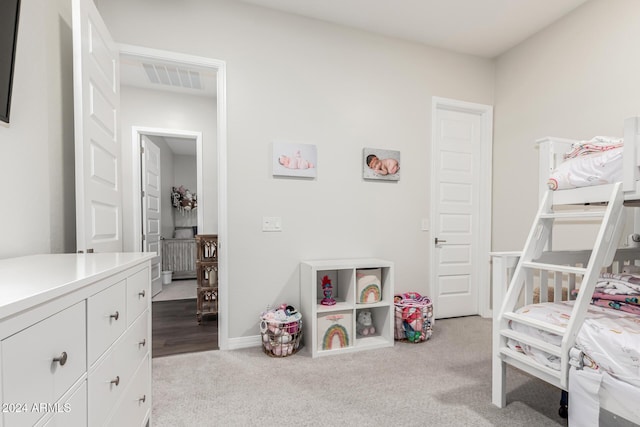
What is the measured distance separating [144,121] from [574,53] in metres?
4.59

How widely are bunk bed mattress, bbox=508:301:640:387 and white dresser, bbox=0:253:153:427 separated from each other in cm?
179

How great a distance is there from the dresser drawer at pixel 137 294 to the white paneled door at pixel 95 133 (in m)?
0.49

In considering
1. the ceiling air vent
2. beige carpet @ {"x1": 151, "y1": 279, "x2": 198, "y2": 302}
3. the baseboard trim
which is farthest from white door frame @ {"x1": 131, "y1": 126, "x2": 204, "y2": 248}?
the baseboard trim

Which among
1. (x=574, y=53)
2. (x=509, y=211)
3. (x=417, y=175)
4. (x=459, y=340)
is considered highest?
(x=574, y=53)

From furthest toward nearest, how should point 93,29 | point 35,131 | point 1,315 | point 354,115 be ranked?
point 354,115 → point 93,29 → point 35,131 → point 1,315

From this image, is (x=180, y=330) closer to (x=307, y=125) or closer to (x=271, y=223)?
(x=271, y=223)

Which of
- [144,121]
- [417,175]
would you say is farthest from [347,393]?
[144,121]

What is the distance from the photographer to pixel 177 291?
15.6 feet

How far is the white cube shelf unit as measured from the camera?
2.46 metres

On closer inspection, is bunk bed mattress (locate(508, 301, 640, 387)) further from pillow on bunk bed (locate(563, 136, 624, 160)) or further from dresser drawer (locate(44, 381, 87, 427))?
dresser drawer (locate(44, 381, 87, 427))

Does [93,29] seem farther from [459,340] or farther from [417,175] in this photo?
[459,340]

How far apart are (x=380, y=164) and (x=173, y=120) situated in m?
2.84

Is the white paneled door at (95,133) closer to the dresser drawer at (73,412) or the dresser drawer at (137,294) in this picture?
the dresser drawer at (137,294)

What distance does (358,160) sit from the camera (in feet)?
9.72
